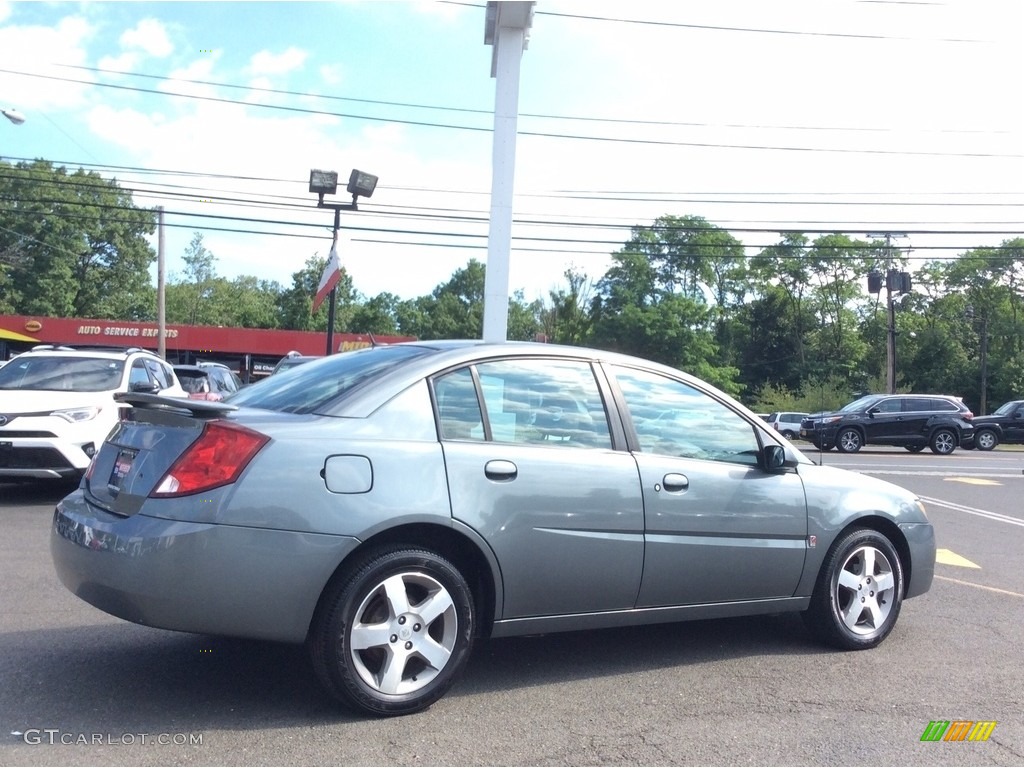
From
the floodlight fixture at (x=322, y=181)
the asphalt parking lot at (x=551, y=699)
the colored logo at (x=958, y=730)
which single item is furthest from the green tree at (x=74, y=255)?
the colored logo at (x=958, y=730)

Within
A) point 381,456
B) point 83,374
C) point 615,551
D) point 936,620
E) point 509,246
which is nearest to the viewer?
point 381,456

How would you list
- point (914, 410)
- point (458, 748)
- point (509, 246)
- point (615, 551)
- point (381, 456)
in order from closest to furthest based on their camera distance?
point (458, 748), point (381, 456), point (615, 551), point (509, 246), point (914, 410)

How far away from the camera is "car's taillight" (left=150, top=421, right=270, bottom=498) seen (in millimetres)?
3633

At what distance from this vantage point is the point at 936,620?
19.3 feet

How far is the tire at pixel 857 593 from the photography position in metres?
5.04

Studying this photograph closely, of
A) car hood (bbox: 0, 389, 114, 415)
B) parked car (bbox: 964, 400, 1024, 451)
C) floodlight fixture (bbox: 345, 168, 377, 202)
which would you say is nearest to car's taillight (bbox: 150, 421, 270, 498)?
car hood (bbox: 0, 389, 114, 415)

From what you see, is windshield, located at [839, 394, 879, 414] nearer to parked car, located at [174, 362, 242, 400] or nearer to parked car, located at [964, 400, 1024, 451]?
parked car, located at [964, 400, 1024, 451]

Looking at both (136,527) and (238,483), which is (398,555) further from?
(136,527)

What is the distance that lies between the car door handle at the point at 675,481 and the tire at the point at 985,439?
1225 inches

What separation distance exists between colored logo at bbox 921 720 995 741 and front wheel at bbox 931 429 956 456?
25.3 m

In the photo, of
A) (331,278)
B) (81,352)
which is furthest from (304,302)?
(81,352)

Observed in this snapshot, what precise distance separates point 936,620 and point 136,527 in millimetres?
4760

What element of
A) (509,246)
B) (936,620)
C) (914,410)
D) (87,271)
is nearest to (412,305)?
(87,271)

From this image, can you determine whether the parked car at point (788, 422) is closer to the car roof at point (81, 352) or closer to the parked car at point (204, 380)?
the parked car at point (204, 380)
